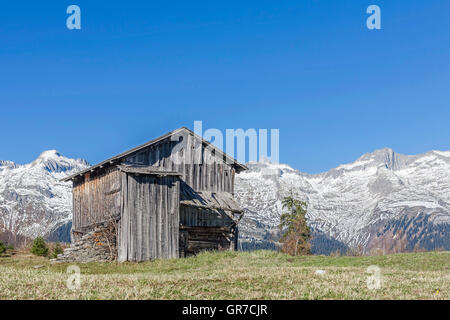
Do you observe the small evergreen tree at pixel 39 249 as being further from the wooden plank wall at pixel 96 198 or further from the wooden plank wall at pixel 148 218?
the wooden plank wall at pixel 148 218

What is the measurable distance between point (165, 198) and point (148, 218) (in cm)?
180

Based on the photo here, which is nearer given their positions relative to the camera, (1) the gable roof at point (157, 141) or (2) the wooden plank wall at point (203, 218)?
(1) the gable roof at point (157, 141)

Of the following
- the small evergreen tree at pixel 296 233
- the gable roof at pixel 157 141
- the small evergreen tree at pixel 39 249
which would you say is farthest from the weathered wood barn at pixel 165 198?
the small evergreen tree at pixel 296 233

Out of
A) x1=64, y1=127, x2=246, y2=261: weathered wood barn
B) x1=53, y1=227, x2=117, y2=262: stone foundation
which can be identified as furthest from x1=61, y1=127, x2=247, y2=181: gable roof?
x1=53, y1=227, x2=117, y2=262: stone foundation

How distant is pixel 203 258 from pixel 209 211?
257 inches

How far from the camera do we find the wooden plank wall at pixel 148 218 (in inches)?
1350

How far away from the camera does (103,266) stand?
31672mm

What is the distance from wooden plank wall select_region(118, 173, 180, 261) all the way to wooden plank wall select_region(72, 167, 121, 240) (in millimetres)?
1092

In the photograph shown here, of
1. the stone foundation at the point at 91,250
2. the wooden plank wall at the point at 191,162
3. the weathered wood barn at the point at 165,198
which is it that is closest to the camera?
the stone foundation at the point at 91,250

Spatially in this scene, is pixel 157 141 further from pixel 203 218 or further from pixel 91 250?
pixel 91 250

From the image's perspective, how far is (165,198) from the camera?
36.0m

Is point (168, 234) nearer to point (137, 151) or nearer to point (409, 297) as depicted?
point (137, 151)
